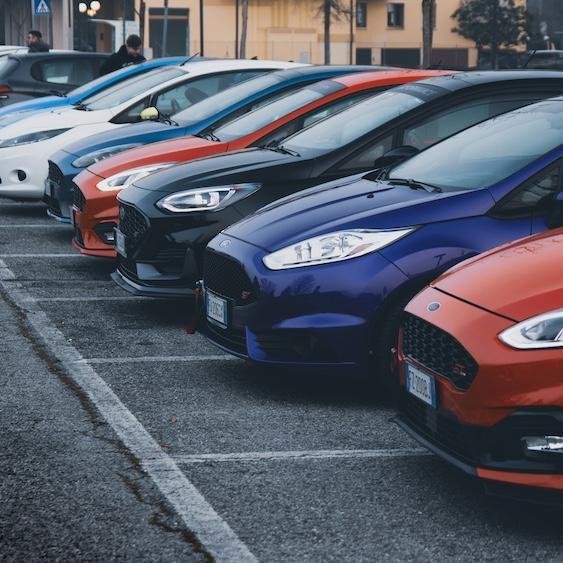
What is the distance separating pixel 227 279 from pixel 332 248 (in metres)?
0.65

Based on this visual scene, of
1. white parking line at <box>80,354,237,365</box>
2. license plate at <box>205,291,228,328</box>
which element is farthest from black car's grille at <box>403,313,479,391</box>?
white parking line at <box>80,354,237,365</box>

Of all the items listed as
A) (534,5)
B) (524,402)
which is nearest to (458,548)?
(524,402)

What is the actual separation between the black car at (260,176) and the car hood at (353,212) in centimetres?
97

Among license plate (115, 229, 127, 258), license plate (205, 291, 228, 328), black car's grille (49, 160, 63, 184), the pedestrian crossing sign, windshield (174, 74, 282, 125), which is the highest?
the pedestrian crossing sign

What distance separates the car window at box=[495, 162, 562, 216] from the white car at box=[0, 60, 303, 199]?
7085 mm

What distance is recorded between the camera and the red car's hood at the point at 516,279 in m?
4.48

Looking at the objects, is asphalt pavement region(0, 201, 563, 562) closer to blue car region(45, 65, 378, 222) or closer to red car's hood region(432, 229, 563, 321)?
red car's hood region(432, 229, 563, 321)

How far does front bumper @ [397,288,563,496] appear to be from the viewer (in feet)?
14.1

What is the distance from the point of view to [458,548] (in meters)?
4.42

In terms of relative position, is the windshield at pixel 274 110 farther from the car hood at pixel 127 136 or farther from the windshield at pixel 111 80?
the windshield at pixel 111 80

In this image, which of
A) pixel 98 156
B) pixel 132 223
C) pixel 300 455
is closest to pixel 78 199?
pixel 98 156

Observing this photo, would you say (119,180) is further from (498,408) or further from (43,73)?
(43,73)

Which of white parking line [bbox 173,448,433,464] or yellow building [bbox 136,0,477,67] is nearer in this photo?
white parking line [bbox 173,448,433,464]

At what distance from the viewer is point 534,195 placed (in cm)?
619
